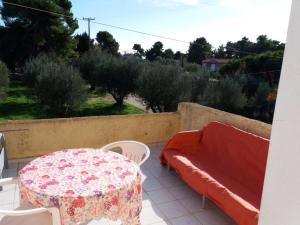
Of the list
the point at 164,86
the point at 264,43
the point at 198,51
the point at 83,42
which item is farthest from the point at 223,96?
the point at 198,51

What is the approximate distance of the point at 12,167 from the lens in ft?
14.7

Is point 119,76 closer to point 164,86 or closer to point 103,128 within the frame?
point 164,86

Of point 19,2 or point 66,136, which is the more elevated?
point 19,2

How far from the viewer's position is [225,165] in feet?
12.7

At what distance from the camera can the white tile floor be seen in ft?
10.6

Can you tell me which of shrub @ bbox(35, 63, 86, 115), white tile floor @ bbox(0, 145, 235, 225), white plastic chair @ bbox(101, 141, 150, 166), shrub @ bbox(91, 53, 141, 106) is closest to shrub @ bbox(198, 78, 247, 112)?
shrub @ bbox(91, 53, 141, 106)

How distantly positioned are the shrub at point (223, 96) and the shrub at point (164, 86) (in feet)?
4.53

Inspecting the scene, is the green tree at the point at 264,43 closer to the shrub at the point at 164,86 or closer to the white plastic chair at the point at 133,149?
the shrub at the point at 164,86

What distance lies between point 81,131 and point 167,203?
2.33m

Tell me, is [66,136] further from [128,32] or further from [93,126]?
[128,32]

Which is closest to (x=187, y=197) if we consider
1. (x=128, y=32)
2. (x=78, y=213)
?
(x=78, y=213)

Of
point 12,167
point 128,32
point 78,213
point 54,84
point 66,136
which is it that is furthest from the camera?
point 128,32

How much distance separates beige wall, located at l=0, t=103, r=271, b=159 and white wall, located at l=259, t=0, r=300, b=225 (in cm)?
332

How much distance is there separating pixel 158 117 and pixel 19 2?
17880mm
